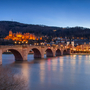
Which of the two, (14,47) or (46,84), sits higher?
(14,47)

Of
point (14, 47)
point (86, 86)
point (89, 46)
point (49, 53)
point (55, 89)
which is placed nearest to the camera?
point (55, 89)

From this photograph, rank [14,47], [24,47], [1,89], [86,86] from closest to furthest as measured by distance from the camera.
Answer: [1,89] < [86,86] < [14,47] < [24,47]

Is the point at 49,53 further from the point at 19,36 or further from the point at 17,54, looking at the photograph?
the point at 19,36

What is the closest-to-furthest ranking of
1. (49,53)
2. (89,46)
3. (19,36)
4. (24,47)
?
1. (24,47)
2. (49,53)
3. (89,46)
4. (19,36)

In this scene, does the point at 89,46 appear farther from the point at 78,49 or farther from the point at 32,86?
the point at 32,86

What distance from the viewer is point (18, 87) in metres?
13.3

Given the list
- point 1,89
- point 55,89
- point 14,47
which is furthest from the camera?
point 14,47

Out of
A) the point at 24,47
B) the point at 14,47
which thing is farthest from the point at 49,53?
the point at 14,47

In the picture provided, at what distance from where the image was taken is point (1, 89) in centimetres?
1151

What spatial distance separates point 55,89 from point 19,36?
163 metres

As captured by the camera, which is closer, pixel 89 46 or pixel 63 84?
pixel 63 84

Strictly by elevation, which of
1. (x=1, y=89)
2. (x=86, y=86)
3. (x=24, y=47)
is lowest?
(x=86, y=86)

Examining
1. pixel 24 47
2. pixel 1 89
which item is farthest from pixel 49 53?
pixel 1 89

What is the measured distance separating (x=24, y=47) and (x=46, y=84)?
69.0 ft
